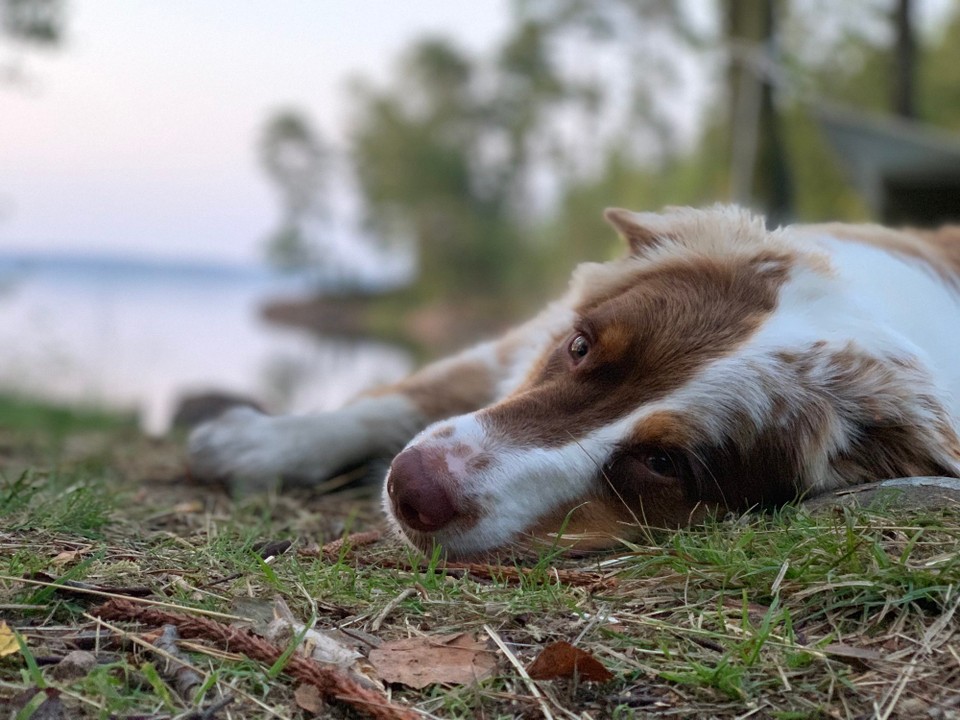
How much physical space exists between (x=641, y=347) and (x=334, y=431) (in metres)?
1.96

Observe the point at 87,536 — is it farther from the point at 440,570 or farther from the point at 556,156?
the point at 556,156

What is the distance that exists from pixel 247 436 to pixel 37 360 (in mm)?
8602

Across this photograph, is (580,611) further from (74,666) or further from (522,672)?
(74,666)

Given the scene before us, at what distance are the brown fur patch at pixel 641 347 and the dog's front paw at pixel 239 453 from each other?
159 cm

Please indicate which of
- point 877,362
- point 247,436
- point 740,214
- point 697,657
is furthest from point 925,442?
point 247,436

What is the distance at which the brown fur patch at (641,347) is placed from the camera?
314cm

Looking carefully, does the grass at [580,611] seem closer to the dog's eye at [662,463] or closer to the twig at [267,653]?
the twig at [267,653]

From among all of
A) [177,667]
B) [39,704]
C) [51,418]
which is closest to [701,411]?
[177,667]

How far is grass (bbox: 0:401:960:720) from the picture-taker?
1.92m

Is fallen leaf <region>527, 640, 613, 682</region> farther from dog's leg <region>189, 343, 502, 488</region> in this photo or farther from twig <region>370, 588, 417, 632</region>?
dog's leg <region>189, 343, 502, 488</region>

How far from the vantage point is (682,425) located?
3045mm

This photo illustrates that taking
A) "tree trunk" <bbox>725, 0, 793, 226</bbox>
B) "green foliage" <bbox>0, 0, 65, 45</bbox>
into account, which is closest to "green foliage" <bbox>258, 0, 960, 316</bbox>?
"tree trunk" <bbox>725, 0, 793, 226</bbox>

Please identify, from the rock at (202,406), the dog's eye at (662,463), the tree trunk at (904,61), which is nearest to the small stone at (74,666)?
the dog's eye at (662,463)

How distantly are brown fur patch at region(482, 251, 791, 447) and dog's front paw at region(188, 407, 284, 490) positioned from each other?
159 cm
